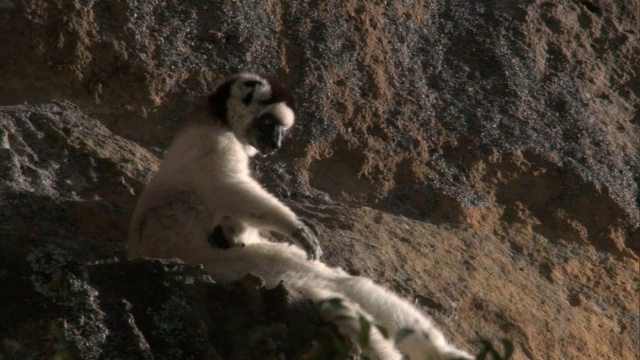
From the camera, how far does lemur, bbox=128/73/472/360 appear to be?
689 centimetres

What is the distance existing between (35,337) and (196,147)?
8.50 feet

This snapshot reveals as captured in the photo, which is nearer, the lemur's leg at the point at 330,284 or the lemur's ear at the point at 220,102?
the lemur's leg at the point at 330,284

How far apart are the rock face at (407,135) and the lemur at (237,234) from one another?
52 cm

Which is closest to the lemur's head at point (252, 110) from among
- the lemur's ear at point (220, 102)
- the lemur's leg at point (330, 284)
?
the lemur's ear at point (220, 102)

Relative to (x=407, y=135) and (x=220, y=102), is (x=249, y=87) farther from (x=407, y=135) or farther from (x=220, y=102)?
(x=407, y=135)

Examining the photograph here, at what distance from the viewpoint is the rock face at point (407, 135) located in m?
8.87

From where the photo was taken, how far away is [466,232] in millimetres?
10422

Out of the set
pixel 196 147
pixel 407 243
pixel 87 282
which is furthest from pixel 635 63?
pixel 87 282

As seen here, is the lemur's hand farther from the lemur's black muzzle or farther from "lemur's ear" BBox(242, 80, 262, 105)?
"lemur's ear" BBox(242, 80, 262, 105)

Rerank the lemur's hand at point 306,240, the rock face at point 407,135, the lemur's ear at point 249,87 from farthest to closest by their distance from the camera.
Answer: the rock face at point 407,135
the lemur's ear at point 249,87
the lemur's hand at point 306,240

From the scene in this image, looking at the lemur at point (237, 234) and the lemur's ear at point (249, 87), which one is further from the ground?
the lemur's ear at point (249, 87)

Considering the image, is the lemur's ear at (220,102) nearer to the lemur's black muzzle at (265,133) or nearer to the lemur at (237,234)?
the lemur at (237,234)

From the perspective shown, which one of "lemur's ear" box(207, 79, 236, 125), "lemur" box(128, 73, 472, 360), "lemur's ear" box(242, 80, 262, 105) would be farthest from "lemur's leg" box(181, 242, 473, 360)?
"lemur's ear" box(242, 80, 262, 105)

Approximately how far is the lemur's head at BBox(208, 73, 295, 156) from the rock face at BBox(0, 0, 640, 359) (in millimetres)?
947
